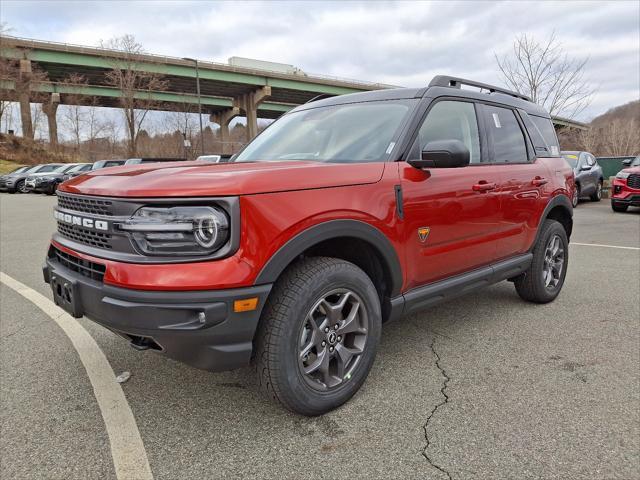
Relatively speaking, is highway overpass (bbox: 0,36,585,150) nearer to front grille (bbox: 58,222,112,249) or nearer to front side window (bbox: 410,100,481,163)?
front side window (bbox: 410,100,481,163)

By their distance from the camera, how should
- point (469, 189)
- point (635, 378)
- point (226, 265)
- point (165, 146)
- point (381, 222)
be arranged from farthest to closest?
point (165, 146) → point (469, 189) → point (635, 378) → point (381, 222) → point (226, 265)

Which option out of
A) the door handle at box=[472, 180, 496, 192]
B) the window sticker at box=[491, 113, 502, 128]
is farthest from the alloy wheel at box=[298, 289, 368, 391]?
the window sticker at box=[491, 113, 502, 128]

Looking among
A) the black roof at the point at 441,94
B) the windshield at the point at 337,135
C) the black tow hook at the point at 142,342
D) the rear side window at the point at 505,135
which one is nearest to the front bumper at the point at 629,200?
the black roof at the point at 441,94

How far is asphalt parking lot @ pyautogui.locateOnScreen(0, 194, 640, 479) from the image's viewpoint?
2090mm

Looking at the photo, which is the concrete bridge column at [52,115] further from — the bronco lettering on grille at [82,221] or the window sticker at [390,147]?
the window sticker at [390,147]

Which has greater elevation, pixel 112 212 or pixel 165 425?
pixel 112 212

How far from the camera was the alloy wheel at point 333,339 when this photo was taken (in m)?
2.43

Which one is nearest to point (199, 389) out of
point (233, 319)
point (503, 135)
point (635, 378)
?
point (233, 319)

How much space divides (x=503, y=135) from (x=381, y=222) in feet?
6.03

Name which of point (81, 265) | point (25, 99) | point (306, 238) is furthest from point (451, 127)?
point (25, 99)

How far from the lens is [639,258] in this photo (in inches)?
253

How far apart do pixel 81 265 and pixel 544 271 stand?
3841 millimetres

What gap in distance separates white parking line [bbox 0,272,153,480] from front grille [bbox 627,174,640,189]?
13.1 m

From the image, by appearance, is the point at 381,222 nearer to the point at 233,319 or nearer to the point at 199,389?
the point at 233,319
